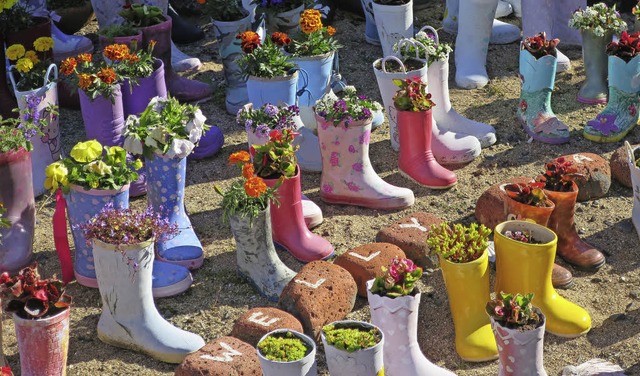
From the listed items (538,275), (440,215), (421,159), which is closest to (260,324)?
(538,275)

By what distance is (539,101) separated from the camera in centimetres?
650

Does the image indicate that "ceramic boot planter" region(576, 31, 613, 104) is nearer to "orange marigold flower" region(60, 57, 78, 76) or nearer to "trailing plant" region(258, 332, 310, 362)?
"orange marigold flower" region(60, 57, 78, 76)

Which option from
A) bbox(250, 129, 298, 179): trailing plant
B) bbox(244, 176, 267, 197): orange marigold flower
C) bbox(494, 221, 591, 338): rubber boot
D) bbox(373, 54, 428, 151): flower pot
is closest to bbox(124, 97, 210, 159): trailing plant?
bbox(250, 129, 298, 179): trailing plant

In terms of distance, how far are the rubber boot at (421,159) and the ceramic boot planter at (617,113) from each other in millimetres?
1028

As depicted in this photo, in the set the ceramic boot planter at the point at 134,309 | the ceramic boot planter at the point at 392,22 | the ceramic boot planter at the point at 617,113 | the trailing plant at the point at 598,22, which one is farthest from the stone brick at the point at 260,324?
the trailing plant at the point at 598,22

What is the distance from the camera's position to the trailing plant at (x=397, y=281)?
14.4 feet

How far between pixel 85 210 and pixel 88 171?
179 mm

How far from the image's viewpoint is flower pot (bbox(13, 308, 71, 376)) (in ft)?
13.9

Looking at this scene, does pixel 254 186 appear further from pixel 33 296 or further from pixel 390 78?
pixel 390 78

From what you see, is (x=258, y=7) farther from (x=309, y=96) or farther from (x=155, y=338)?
(x=155, y=338)

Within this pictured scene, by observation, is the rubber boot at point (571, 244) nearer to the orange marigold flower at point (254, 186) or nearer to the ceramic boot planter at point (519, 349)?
the ceramic boot planter at point (519, 349)

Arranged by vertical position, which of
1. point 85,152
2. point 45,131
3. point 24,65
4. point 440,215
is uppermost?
point 85,152

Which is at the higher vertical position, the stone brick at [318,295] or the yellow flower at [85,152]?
the yellow flower at [85,152]

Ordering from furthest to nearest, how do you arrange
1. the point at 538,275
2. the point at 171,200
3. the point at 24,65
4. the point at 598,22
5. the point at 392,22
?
the point at 392,22, the point at 598,22, the point at 24,65, the point at 171,200, the point at 538,275
